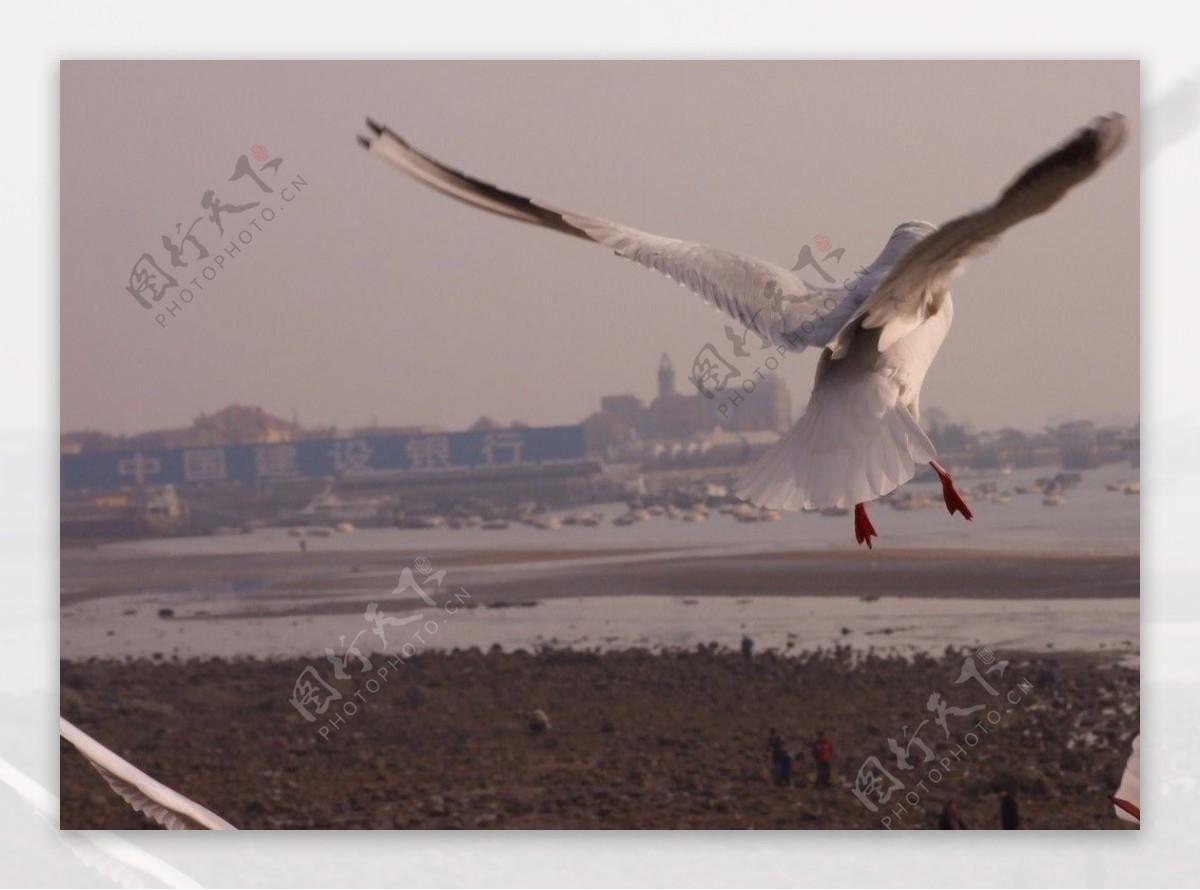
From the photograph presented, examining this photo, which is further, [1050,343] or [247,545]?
[247,545]

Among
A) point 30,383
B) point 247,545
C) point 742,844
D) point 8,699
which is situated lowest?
point 742,844

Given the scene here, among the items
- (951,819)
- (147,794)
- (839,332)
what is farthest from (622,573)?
(839,332)

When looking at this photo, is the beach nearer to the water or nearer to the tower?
the water

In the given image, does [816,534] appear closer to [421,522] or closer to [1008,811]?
[1008,811]

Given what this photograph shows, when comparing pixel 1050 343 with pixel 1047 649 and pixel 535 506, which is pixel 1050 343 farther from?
pixel 535 506

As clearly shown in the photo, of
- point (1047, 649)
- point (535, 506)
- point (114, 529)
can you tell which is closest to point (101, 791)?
point (114, 529)

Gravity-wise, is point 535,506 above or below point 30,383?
below

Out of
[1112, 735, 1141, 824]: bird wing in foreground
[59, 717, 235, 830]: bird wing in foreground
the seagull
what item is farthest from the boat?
[1112, 735, 1141, 824]: bird wing in foreground
